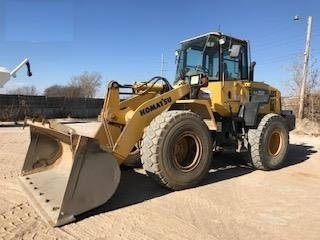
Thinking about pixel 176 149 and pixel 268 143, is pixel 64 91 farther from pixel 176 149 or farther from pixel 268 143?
pixel 176 149

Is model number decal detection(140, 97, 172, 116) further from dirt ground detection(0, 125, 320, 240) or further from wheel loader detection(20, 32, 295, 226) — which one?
dirt ground detection(0, 125, 320, 240)

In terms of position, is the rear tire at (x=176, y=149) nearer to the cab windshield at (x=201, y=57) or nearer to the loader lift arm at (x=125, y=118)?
the loader lift arm at (x=125, y=118)

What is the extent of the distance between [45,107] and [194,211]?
18.2 m

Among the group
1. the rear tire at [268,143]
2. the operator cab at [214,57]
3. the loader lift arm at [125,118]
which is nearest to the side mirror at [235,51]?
the operator cab at [214,57]

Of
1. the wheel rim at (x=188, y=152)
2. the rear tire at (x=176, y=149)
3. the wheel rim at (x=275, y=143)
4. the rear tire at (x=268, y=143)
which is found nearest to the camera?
the rear tire at (x=176, y=149)

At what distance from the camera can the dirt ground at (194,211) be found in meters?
4.16

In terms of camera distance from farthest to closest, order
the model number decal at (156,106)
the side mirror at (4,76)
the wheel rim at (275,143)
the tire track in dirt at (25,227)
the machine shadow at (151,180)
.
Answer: the side mirror at (4,76) → the wheel rim at (275,143) → the model number decal at (156,106) → the machine shadow at (151,180) → the tire track in dirt at (25,227)

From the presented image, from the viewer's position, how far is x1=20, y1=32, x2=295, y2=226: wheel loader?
4684 mm

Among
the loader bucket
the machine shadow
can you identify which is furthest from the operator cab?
the loader bucket

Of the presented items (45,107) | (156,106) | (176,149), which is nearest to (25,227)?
(176,149)

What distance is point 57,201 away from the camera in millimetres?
4766

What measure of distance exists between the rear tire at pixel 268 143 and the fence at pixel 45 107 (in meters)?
13.4

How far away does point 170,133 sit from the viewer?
552 cm

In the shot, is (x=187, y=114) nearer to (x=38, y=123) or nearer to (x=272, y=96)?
(x=38, y=123)
